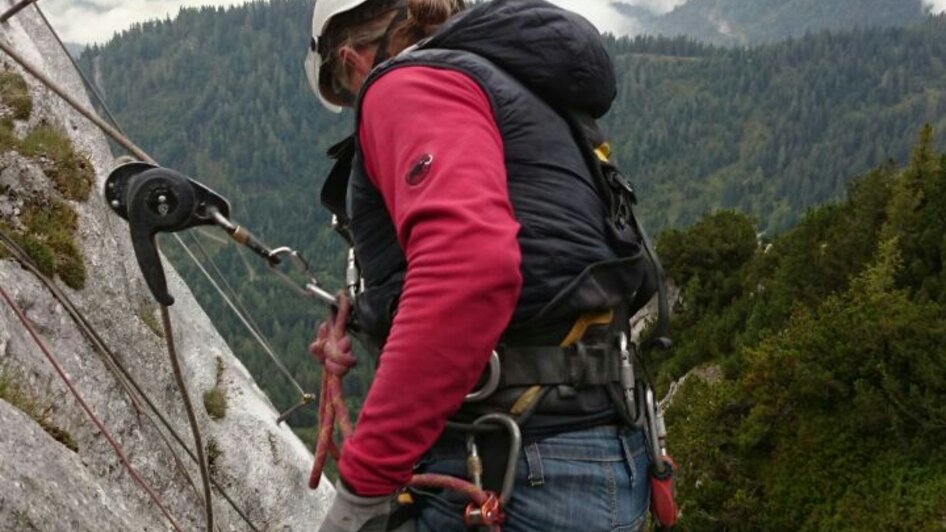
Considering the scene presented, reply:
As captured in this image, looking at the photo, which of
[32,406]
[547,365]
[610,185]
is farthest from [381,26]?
[32,406]

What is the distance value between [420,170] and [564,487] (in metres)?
1.39

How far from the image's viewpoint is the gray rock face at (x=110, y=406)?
5.68m

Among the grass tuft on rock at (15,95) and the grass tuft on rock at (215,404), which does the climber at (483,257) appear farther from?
the grass tuft on rock at (215,404)

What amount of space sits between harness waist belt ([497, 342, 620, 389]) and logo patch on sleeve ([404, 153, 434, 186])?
0.87 meters

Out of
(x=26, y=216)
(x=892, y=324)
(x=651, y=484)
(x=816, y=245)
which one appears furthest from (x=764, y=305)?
(x=651, y=484)

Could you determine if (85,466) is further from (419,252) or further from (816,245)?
(816,245)

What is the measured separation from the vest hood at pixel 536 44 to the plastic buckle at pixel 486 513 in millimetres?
1537

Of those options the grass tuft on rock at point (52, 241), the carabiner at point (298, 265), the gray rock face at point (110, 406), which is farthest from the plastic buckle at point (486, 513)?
the grass tuft on rock at point (52, 241)

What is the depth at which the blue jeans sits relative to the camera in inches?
142

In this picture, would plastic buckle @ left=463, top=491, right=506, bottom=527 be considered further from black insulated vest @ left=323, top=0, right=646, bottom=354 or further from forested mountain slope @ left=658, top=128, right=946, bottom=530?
forested mountain slope @ left=658, top=128, right=946, bottom=530

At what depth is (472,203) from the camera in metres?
2.96

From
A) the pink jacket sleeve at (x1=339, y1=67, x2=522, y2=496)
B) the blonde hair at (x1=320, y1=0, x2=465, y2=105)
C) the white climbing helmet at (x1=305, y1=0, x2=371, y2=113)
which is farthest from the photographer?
the white climbing helmet at (x1=305, y1=0, x2=371, y2=113)

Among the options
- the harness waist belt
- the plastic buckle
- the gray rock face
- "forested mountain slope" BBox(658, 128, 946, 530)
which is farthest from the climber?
"forested mountain slope" BBox(658, 128, 946, 530)

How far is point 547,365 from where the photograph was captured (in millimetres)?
3629
